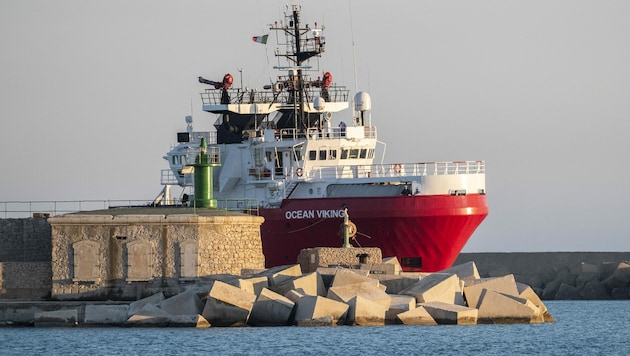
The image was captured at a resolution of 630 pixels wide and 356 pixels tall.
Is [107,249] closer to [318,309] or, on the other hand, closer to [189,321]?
[189,321]

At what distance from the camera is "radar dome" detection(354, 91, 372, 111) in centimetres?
5819

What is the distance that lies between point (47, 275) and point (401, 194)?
12.5 meters

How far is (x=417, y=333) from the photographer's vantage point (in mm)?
42969

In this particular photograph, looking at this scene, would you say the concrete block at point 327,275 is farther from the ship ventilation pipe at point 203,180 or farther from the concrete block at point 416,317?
the ship ventilation pipe at point 203,180

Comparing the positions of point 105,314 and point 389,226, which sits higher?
point 389,226

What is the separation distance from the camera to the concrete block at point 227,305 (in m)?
43.0

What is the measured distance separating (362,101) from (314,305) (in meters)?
15.7

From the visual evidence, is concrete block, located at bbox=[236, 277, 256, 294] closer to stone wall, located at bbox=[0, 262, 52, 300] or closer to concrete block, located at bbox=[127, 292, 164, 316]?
concrete block, located at bbox=[127, 292, 164, 316]

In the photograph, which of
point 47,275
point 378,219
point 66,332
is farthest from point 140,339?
point 378,219

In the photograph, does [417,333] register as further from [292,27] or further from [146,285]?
[292,27]

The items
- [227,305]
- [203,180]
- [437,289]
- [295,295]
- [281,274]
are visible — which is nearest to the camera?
[227,305]

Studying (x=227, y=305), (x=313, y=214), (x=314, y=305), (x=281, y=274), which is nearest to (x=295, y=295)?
(x=314, y=305)

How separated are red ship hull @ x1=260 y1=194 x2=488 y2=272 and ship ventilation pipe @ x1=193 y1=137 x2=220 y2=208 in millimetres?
6018

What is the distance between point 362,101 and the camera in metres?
58.2
